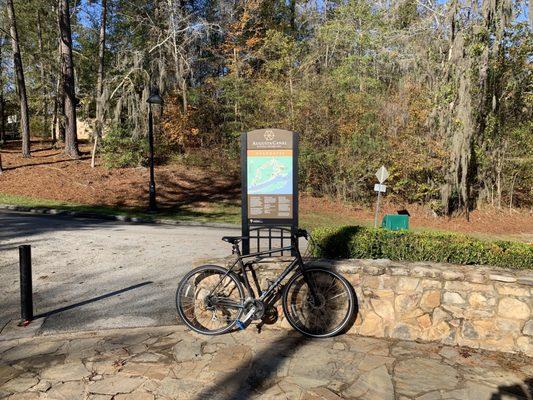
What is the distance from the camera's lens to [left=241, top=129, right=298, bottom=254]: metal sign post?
5305 mm

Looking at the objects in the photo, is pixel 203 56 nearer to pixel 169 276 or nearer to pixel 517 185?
pixel 517 185

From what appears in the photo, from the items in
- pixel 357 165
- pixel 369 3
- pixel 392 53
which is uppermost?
pixel 369 3

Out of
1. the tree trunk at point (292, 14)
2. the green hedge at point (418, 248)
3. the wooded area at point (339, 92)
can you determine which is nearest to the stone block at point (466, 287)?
the green hedge at point (418, 248)

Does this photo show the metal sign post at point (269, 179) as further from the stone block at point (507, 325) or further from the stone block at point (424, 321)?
the stone block at point (507, 325)

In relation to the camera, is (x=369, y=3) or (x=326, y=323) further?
(x=369, y=3)

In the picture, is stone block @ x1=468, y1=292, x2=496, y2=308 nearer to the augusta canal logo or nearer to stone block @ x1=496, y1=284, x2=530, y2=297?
stone block @ x1=496, y1=284, x2=530, y2=297

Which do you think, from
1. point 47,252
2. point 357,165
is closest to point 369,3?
point 357,165

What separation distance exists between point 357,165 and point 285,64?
8561 mm

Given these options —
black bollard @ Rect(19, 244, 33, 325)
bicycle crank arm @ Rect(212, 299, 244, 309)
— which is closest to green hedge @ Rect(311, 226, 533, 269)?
bicycle crank arm @ Rect(212, 299, 244, 309)

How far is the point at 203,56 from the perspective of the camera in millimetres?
27266

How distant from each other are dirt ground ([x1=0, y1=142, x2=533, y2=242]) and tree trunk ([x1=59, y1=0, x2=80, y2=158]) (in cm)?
102

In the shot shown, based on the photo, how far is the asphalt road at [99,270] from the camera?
16.0 ft

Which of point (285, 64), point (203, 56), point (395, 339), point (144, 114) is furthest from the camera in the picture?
point (203, 56)

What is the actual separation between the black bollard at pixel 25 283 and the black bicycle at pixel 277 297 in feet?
5.74
